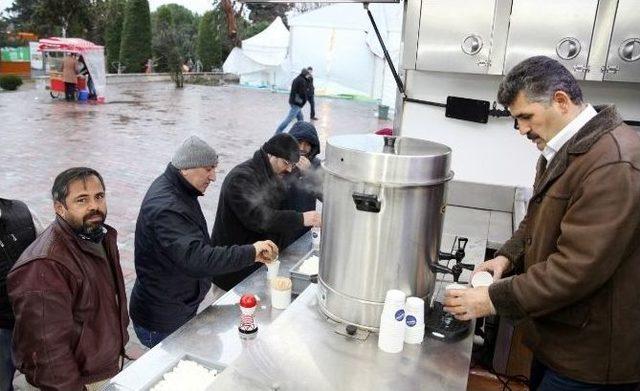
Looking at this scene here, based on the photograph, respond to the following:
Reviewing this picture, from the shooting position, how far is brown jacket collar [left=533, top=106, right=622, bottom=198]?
5.41ft

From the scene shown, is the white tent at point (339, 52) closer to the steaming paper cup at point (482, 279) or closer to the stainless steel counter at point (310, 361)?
the steaming paper cup at point (482, 279)

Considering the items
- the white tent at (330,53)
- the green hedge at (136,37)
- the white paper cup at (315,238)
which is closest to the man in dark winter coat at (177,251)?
the white paper cup at (315,238)

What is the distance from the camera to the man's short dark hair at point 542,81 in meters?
1.68

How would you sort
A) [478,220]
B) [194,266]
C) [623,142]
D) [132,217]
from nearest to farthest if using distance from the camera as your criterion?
[623,142] < [194,266] < [478,220] < [132,217]

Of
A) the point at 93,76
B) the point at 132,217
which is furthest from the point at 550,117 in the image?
the point at 93,76

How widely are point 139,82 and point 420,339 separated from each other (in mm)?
26188

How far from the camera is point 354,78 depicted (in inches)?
883

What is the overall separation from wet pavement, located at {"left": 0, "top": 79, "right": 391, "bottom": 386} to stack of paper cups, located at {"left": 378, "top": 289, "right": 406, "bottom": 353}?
2840mm

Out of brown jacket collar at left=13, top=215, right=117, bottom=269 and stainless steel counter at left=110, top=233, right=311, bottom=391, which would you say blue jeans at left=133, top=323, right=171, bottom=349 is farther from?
brown jacket collar at left=13, top=215, right=117, bottom=269

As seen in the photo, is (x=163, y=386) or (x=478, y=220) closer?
(x=163, y=386)

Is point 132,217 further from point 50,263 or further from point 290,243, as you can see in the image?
point 50,263

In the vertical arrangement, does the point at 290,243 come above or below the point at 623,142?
below

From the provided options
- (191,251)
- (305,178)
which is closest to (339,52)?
(305,178)

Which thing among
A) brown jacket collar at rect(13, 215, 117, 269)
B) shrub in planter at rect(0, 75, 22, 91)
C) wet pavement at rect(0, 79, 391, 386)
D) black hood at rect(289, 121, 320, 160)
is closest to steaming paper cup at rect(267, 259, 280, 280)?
brown jacket collar at rect(13, 215, 117, 269)
